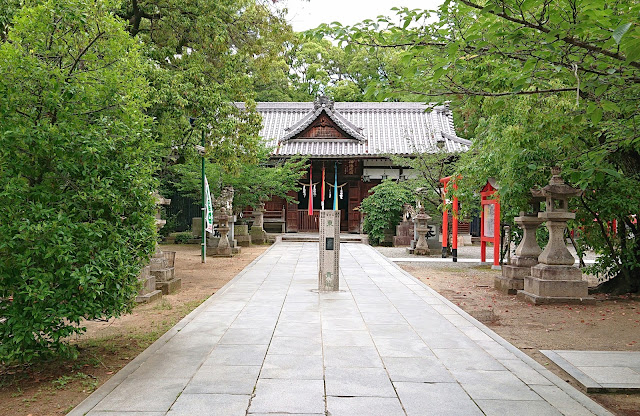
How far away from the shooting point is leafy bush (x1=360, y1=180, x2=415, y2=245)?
67.9ft

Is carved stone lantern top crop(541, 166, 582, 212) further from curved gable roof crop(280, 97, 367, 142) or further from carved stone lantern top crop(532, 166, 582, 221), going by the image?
curved gable roof crop(280, 97, 367, 142)

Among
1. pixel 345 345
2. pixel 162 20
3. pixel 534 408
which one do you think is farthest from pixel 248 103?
pixel 534 408

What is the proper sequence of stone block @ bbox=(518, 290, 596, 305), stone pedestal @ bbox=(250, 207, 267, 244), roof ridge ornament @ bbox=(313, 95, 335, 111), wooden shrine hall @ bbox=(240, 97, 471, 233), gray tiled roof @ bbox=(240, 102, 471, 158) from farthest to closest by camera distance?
roof ridge ornament @ bbox=(313, 95, 335, 111), gray tiled roof @ bbox=(240, 102, 471, 158), wooden shrine hall @ bbox=(240, 97, 471, 233), stone pedestal @ bbox=(250, 207, 267, 244), stone block @ bbox=(518, 290, 596, 305)

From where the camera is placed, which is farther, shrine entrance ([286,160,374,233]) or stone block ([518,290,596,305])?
shrine entrance ([286,160,374,233])

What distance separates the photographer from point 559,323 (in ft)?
23.0

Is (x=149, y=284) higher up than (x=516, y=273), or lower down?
lower down

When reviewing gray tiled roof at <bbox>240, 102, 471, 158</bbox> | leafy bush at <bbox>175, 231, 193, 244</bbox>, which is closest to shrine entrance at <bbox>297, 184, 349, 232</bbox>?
gray tiled roof at <bbox>240, 102, 471, 158</bbox>

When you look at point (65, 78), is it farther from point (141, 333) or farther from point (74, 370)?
point (141, 333)

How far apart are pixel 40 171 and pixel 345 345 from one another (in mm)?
3486

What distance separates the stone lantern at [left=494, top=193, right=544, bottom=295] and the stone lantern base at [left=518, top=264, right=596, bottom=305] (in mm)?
933

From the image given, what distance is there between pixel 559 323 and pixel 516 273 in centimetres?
255

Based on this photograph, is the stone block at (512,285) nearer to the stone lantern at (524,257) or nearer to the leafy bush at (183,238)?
the stone lantern at (524,257)

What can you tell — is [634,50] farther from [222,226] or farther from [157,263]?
[222,226]

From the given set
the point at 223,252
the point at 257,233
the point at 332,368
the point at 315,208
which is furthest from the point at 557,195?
the point at 315,208
